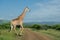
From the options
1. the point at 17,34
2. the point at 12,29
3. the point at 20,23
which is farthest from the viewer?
the point at 17,34

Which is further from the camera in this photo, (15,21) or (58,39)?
(58,39)

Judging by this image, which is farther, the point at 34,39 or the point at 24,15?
the point at 34,39

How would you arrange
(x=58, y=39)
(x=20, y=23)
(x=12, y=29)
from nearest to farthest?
(x=20, y=23)
(x=12, y=29)
(x=58, y=39)

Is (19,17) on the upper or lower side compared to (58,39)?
upper

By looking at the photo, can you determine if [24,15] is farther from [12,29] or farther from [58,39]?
[58,39]

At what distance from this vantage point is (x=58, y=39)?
17.4 metres

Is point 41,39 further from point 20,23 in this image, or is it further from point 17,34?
point 20,23

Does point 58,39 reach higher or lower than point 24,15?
lower

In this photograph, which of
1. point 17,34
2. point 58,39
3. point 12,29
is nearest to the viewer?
point 12,29

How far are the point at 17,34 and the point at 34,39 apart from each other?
1.18 m

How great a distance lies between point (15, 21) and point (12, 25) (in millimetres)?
490

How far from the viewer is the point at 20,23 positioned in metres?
13.9

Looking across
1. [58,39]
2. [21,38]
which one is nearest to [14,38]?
[21,38]

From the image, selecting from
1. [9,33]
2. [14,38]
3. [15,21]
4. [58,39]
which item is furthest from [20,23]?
[58,39]
